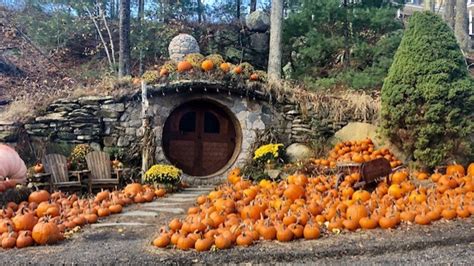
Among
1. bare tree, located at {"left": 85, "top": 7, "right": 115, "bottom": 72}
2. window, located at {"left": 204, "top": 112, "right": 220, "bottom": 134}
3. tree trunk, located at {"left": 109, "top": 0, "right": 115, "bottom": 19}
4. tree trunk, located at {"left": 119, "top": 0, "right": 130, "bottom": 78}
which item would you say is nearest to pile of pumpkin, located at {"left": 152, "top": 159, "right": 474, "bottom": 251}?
window, located at {"left": 204, "top": 112, "right": 220, "bottom": 134}

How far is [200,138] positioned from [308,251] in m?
5.71

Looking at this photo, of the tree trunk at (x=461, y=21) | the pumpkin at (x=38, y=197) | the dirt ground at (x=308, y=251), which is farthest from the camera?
the tree trunk at (x=461, y=21)

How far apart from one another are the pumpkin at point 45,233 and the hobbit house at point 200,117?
4.03 m

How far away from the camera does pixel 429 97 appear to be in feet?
22.3

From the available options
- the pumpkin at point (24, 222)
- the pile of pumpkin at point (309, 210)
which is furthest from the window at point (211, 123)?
the pumpkin at point (24, 222)

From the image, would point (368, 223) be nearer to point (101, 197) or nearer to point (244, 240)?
point (244, 240)

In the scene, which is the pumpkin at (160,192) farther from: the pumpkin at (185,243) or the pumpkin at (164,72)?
the pumpkin at (185,243)

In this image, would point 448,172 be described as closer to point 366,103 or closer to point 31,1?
point 366,103

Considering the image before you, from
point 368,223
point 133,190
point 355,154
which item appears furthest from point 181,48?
point 368,223

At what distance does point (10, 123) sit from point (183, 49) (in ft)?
13.0

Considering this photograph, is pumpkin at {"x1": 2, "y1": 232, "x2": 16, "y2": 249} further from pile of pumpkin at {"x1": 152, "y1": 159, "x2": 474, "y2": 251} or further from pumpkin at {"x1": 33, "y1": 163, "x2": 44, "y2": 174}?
pumpkin at {"x1": 33, "y1": 163, "x2": 44, "y2": 174}

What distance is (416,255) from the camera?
4.03 meters

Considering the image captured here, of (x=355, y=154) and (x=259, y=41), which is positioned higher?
(x=259, y=41)

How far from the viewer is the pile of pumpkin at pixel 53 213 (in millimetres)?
4438
